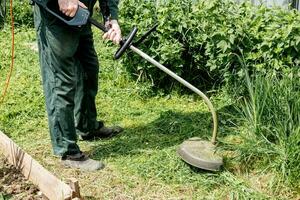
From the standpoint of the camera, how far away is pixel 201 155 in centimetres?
372

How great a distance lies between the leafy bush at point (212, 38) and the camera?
15.1ft

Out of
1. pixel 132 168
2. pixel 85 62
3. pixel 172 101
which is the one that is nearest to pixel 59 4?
pixel 85 62

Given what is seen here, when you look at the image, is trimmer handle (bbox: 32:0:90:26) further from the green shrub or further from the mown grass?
the green shrub

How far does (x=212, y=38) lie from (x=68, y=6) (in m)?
1.83

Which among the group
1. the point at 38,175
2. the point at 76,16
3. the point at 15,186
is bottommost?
the point at 15,186

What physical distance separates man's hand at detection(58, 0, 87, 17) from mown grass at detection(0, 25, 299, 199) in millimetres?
1236

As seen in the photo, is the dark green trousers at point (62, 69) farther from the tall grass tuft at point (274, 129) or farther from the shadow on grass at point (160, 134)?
the tall grass tuft at point (274, 129)

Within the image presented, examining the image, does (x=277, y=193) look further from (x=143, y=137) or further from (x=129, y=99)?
(x=129, y=99)

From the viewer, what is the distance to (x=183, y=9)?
5398mm

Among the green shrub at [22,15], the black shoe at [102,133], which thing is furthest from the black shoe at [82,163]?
the green shrub at [22,15]

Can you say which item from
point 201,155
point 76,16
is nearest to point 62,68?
point 76,16

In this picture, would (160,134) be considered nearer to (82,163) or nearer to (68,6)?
(82,163)

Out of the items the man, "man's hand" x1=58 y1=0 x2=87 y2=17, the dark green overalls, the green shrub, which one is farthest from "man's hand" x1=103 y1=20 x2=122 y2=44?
the green shrub

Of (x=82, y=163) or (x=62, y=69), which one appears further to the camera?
(x=82, y=163)
